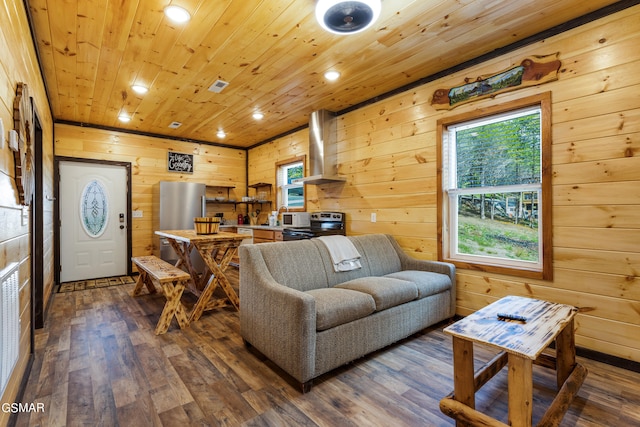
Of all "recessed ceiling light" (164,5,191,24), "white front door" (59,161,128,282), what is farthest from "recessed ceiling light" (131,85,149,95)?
"white front door" (59,161,128,282)

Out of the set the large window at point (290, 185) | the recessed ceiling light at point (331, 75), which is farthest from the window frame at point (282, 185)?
the recessed ceiling light at point (331, 75)

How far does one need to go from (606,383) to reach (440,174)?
2.07 m

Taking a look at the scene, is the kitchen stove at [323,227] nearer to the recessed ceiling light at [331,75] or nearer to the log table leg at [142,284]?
the recessed ceiling light at [331,75]

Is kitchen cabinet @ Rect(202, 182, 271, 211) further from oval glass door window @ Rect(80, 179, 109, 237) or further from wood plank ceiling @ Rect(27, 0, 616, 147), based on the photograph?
wood plank ceiling @ Rect(27, 0, 616, 147)

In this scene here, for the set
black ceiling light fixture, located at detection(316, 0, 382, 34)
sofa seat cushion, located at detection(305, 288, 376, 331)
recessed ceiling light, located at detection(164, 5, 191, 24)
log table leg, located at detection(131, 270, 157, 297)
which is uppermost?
recessed ceiling light, located at detection(164, 5, 191, 24)

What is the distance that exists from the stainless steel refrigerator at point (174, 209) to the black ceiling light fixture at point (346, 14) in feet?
13.9

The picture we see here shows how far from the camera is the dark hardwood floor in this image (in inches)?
68.2

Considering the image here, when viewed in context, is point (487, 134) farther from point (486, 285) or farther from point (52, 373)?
point (52, 373)

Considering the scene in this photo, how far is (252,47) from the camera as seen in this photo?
2777mm

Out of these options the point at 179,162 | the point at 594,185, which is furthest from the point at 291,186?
the point at 594,185

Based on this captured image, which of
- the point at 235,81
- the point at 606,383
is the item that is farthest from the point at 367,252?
the point at 235,81

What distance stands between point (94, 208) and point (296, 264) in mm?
4352

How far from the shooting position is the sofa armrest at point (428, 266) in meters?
3.13

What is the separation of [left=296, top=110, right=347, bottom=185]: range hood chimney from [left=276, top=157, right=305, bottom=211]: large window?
2.84ft
